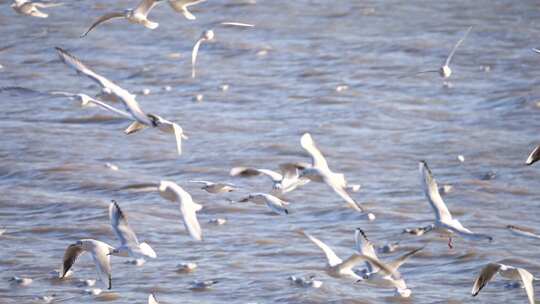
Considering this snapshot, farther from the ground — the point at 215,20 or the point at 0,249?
the point at 215,20

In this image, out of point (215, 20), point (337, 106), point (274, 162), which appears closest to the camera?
point (274, 162)

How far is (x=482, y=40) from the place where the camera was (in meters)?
17.2

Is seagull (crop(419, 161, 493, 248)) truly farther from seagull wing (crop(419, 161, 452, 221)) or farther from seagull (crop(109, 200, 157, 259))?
seagull (crop(109, 200, 157, 259))

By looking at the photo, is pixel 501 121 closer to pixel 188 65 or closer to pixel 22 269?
pixel 188 65

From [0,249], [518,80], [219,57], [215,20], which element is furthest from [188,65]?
[0,249]

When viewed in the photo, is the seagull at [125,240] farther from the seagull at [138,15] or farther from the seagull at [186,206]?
the seagull at [138,15]

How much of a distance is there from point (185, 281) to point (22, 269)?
1257mm

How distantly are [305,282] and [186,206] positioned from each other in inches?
54.4

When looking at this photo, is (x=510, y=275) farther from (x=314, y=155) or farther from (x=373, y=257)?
(x=314, y=155)

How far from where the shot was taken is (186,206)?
874cm

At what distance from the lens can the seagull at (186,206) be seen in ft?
27.8

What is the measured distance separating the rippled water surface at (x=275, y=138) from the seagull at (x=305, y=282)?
0.08 metres

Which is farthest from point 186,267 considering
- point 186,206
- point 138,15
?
point 138,15

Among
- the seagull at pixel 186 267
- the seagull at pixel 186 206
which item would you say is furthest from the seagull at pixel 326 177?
the seagull at pixel 186 267
